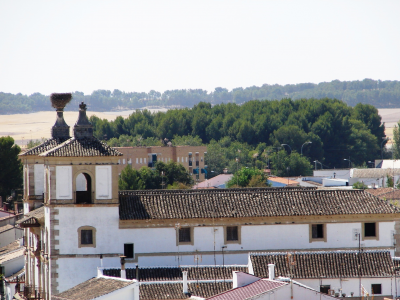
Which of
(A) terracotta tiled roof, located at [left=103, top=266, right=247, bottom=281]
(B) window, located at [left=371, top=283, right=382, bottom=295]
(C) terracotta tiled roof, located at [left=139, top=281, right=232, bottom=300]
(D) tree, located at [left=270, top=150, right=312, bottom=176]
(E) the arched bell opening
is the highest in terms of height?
(E) the arched bell opening

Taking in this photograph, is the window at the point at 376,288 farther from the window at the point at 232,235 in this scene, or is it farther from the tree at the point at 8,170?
the tree at the point at 8,170

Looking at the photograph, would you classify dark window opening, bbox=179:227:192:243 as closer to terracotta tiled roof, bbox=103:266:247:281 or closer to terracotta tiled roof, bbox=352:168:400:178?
terracotta tiled roof, bbox=103:266:247:281

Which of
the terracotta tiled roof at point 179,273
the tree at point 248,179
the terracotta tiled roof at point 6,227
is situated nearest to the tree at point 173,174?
the tree at point 248,179

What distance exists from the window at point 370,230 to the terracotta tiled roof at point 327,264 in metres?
1.45

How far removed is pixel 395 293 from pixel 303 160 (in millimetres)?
88401

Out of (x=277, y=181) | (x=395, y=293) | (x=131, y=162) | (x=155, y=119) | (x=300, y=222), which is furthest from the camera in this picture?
(x=155, y=119)

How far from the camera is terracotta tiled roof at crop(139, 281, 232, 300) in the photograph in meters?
35.4

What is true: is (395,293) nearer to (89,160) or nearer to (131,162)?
(89,160)

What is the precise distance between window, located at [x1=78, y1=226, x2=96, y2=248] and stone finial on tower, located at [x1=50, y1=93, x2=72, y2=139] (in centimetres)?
826

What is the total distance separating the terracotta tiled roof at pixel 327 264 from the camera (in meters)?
37.4

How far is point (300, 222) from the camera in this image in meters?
39.9

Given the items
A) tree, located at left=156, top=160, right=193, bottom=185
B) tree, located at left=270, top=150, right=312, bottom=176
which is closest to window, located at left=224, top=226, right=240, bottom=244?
tree, located at left=156, top=160, right=193, bottom=185

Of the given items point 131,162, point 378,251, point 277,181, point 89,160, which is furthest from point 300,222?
point 131,162

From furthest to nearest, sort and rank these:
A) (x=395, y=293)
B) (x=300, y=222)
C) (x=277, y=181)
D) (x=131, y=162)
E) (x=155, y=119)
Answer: (x=155, y=119) < (x=131, y=162) < (x=277, y=181) < (x=300, y=222) < (x=395, y=293)
